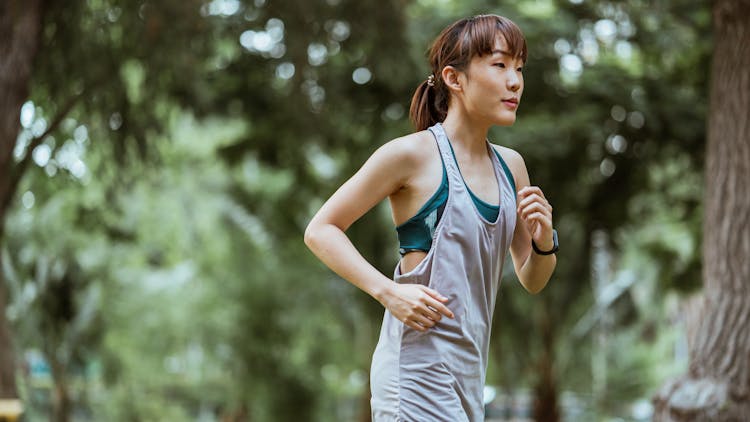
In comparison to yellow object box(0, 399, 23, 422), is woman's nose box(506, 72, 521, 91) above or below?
above

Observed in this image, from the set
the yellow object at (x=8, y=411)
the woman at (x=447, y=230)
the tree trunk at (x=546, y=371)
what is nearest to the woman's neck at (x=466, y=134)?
the woman at (x=447, y=230)

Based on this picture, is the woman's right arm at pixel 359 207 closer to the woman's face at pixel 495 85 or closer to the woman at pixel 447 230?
the woman at pixel 447 230

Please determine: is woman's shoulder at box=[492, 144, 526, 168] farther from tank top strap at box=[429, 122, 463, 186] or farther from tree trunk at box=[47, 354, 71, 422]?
tree trunk at box=[47, 354, 71, 422]

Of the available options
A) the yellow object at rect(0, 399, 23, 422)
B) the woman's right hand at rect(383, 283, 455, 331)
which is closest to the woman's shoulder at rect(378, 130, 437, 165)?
the woman's right hand at rect(383, 283, 455, 331)

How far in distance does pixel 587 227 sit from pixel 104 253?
9028 mm

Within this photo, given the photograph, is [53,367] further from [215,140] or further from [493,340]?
[493,340]

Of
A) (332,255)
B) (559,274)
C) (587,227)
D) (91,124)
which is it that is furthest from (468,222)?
(559,274)

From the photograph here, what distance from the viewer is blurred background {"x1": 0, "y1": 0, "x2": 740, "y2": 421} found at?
9641 mm

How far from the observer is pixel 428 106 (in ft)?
9.88

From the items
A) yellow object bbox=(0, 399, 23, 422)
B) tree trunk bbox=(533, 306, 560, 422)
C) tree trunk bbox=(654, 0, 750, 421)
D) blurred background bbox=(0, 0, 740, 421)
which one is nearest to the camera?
yellow object bbox=(0, 399, 23, 422)

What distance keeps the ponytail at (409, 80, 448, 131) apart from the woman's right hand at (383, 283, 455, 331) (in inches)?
24.6

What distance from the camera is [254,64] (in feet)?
38.1

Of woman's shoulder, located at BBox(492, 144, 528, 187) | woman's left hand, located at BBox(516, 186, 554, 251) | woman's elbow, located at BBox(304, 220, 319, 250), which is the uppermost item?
woman's shoulder, located at BBox(492, 144, 528, 187)

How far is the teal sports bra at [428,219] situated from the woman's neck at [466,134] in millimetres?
123
